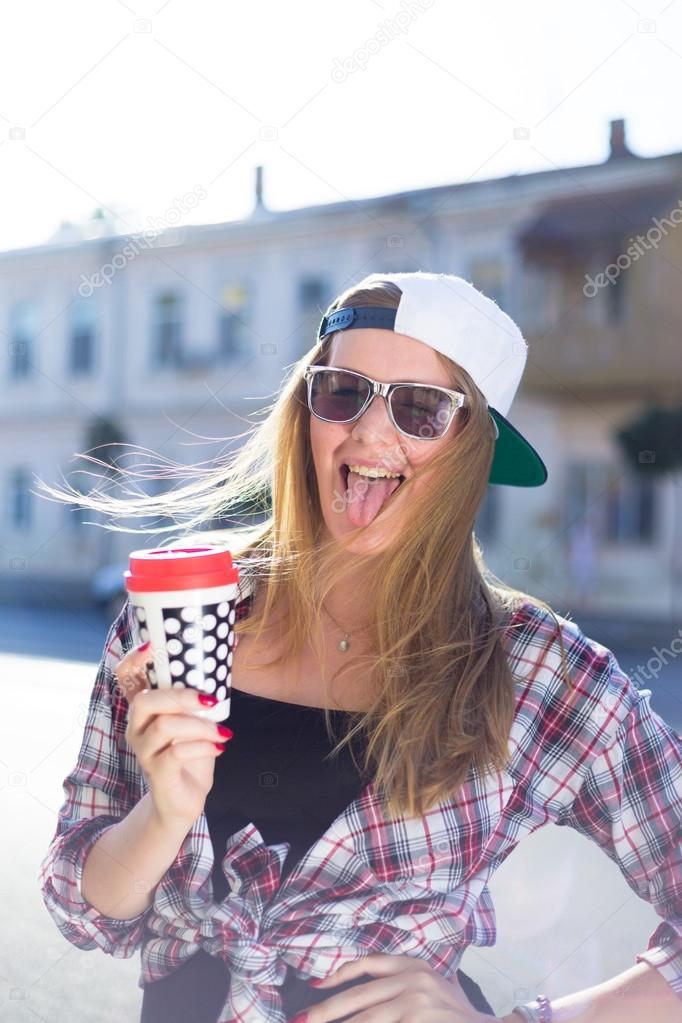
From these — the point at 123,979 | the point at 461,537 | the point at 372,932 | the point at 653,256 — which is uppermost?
the point at 653,256

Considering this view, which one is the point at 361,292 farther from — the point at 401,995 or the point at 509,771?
the point at 401,995

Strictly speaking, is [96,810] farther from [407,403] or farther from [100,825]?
[407,403]

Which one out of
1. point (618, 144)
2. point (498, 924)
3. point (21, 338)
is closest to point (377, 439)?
point (498, 924)

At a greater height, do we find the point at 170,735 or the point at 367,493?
the point at 367,493

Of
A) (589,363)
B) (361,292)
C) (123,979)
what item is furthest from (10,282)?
(361,292)

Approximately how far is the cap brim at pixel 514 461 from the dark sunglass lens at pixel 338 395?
10.4 inches

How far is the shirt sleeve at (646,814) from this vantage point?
1.44m

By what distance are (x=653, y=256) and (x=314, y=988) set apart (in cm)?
1459

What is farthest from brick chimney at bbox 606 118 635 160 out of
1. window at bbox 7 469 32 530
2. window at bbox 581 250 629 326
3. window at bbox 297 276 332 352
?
window at bbox 7 469 32 530

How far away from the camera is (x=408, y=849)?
4.51 ft

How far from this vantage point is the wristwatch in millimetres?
1389

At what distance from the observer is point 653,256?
14391 millimetres

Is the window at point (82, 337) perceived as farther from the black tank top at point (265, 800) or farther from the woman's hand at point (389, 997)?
the woman's hand at point (389, 997)

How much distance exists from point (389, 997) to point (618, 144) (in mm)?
14066
